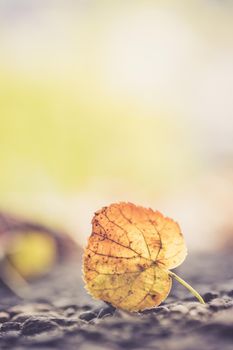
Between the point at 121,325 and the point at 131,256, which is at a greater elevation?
the point at 131,256

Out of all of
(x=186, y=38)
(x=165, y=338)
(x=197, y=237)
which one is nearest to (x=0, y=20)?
(x=186, y=38)

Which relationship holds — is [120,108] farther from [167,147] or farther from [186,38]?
[186,38]

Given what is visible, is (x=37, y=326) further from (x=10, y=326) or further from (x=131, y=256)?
(x=131, y=256)

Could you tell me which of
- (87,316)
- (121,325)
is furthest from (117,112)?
(121,325)

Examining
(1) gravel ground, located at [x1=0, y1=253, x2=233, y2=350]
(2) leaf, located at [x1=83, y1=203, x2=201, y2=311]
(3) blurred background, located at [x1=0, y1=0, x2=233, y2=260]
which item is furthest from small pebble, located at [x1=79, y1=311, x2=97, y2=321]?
(3) blurred background, located at [x1=0, y1=0, x2=233, y2=260]

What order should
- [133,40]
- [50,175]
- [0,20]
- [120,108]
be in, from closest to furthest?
[50,175] < [120,108] < [133,40] < [0,20]

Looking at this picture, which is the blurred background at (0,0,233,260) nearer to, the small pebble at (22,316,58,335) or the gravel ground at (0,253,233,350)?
the gravel ground at (0,253,233,350)
